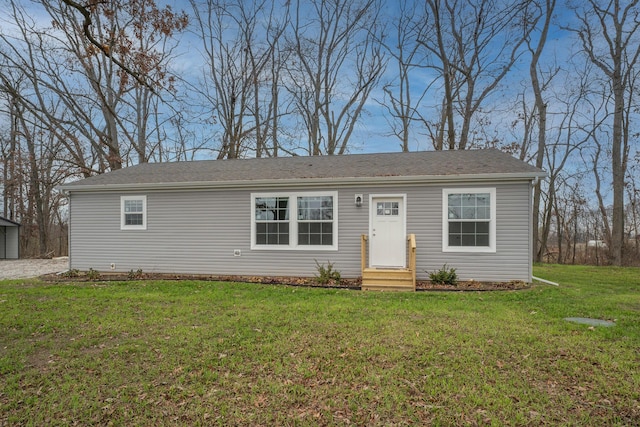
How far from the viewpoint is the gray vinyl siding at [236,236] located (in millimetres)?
8227

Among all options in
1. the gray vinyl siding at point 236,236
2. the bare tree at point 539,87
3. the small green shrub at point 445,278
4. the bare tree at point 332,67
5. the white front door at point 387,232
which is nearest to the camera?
the small green shrub at point 445,278

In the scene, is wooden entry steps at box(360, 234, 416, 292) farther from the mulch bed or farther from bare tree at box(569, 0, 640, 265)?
bare tree at box(569, 0, 640, 265)

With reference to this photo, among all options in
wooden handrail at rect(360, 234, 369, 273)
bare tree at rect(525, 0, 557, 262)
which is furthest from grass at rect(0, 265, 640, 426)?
bare tree at rect(525, 0, 557, 262)

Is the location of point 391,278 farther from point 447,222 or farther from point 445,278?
point 447,222

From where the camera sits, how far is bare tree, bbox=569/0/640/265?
1466 centimetres

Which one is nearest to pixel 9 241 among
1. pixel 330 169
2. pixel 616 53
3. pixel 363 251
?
pixel 330 169

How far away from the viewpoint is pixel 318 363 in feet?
12.3

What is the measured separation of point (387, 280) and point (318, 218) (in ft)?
7.97

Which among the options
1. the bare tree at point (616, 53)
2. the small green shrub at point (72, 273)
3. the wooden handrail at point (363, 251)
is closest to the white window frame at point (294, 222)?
the wooden handrail at point (363, 251)

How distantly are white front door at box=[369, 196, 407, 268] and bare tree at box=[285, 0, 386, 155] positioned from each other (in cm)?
1087

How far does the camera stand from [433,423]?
272 centimetres

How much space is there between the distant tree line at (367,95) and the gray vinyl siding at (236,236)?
7522 millimetres

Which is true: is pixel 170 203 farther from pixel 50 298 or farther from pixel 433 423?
pixel 433 423

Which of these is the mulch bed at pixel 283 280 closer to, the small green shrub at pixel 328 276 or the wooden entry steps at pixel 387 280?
the small green shrub at pixel 328 276
